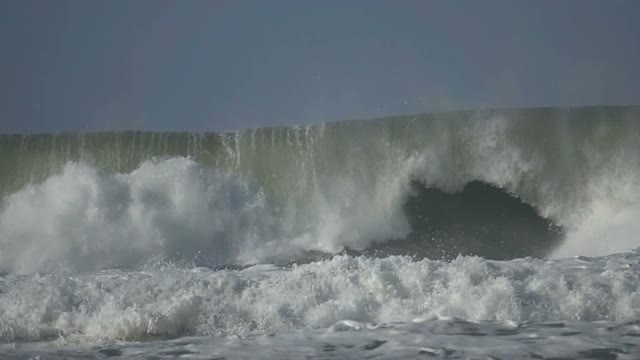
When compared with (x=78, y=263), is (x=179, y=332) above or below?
below

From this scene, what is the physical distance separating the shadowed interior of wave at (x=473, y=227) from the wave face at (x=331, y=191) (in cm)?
3

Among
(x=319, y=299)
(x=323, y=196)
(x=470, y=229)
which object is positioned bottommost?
(x=319, y=299)

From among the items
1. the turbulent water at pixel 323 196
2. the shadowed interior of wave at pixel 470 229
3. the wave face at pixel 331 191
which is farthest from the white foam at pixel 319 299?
the wave face at pixel 331 191

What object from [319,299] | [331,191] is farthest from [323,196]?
[319,299]

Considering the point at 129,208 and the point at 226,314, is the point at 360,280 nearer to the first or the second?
the point at 226,314

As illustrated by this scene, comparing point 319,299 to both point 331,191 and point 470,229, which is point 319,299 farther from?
point 331,191

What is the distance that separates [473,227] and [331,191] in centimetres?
222

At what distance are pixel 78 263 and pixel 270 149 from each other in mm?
3397

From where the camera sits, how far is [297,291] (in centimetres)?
756

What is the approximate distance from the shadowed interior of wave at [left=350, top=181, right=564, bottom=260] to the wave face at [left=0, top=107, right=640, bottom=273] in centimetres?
3

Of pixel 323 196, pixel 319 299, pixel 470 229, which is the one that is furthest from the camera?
pixel 323 196

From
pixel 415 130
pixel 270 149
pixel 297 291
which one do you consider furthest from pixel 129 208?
pixel 297 291

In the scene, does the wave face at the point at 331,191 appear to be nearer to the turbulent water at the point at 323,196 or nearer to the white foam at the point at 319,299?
the turbulent water at the point at 323,196

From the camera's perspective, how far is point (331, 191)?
13.2 metres
